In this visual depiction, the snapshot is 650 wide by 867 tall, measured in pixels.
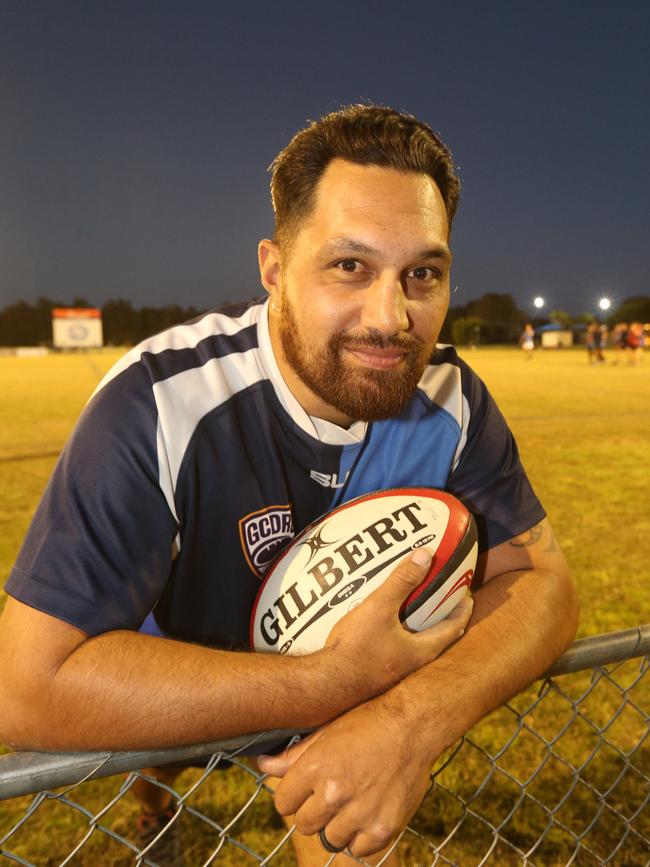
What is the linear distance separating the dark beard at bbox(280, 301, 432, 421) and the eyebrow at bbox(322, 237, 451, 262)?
9.1 inches

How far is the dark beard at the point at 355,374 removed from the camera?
1987 mm

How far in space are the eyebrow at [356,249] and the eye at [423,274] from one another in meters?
0.04

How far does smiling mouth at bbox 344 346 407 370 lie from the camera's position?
1.96 meters

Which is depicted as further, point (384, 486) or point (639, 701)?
point (639, 701)

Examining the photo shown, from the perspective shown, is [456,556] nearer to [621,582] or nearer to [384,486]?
[384,486]

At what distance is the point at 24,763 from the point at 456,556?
1.18 metres

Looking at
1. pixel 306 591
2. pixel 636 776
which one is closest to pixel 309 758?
pixel 306 591

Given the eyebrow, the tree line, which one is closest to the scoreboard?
the tree line

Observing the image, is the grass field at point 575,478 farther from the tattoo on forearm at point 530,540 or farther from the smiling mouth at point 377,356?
the smiling mouth at point 377,356

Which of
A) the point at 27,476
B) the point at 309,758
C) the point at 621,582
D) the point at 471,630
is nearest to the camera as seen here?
the point at 309,758

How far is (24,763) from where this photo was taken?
1.11m

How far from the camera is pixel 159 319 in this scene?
99.8 meters

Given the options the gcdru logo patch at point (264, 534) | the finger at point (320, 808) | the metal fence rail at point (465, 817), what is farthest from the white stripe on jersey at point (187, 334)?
the metal fence rail at point (465, 817)

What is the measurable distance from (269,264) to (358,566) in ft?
3.55
